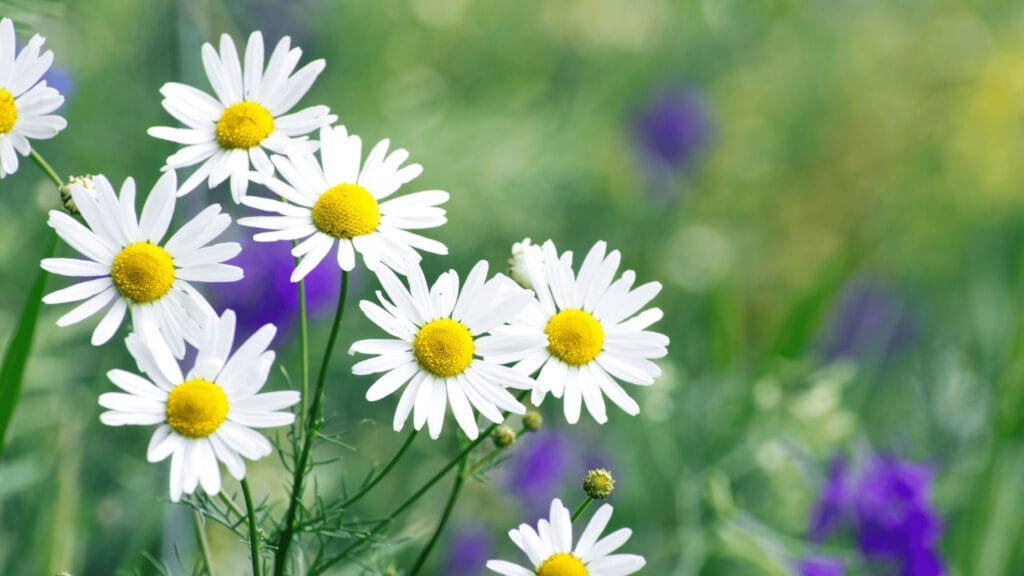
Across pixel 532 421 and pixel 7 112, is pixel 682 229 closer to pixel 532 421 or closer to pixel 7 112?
pixel 532 421

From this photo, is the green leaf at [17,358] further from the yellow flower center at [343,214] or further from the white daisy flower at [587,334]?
the white daisy flower at [587,334]

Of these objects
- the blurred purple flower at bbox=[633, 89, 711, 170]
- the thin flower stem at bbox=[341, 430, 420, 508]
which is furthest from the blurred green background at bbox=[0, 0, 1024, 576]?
the thin flower stem at bbox=[341, 430, 420, 508]

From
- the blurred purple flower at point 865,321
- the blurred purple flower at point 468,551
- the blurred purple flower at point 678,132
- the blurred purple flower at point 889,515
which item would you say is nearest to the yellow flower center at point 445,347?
the blurred purple flower at point 889,515

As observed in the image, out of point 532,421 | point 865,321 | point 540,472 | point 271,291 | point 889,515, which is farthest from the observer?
point 865,321

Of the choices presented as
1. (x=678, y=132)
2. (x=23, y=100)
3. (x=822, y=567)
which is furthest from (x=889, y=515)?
(x=678, y=132)

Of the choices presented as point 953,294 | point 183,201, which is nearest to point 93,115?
point 183,201

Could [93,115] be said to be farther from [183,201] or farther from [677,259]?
[677,259]
